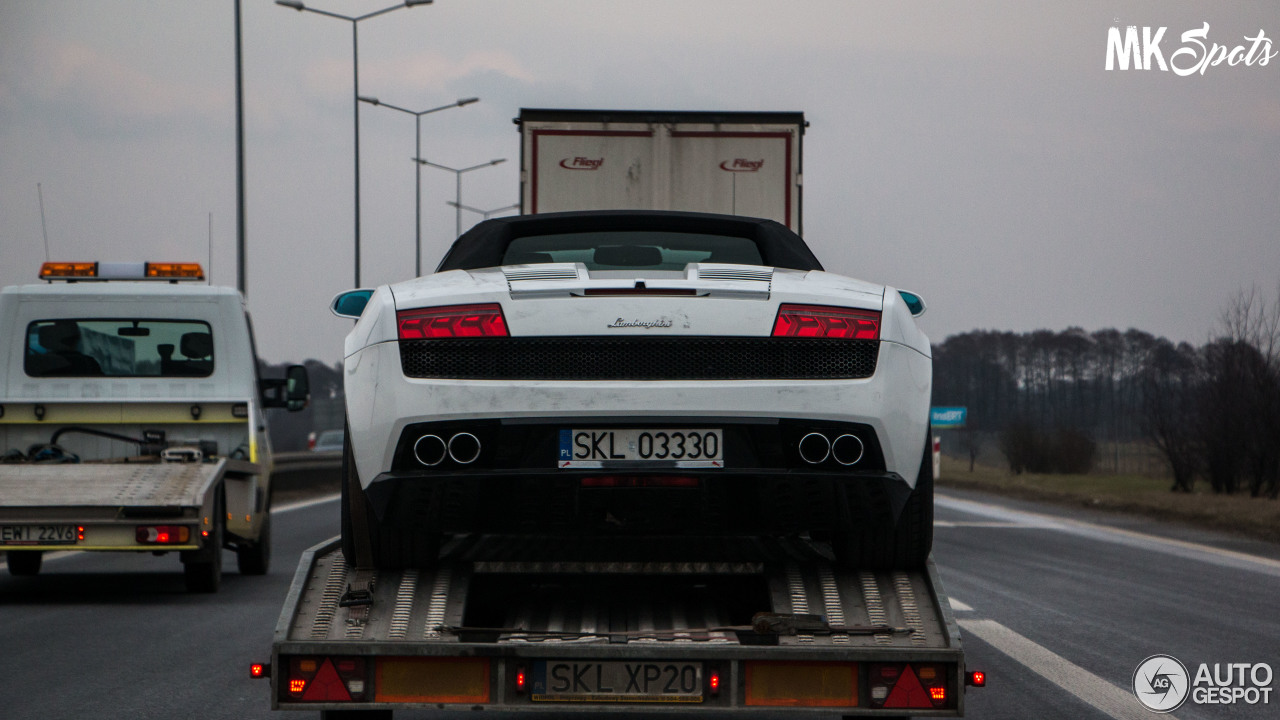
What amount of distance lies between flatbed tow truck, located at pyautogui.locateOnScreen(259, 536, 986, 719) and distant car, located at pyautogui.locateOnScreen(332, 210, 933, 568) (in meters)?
0.24

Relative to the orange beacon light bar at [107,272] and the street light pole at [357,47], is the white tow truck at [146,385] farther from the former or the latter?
the street light pole at [357,47]

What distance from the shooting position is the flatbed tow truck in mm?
4066

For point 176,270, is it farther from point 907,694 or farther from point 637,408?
point 907,694

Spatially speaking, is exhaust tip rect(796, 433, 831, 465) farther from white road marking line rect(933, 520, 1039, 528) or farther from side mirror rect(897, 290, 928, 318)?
white road marking line rect(933, 520, 1039, 528)

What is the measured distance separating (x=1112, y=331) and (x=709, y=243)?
65.7 meters

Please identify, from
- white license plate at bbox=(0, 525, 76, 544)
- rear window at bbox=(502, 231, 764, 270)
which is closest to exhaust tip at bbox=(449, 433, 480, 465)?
rear window at bbox=(502, 231, 764, 270)

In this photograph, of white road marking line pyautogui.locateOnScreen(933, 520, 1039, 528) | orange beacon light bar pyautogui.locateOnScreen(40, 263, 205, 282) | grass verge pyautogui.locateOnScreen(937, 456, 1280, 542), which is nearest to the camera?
orange beacon light bar pyautogui.locateOnScreen(40, 263, 205, 282)

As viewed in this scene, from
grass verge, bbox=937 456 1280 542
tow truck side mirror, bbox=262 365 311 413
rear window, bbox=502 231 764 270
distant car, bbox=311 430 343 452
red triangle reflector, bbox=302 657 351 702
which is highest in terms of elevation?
rear window, bbox=502 231 764 270

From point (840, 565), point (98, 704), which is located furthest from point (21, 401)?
point (840, 565)

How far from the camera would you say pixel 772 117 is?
13406 millimetres

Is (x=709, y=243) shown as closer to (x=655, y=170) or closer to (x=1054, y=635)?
(x=1054, y=635)

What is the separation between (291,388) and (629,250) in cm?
762

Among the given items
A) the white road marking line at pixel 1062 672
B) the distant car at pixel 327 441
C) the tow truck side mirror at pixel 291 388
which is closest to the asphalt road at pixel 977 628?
the white road marking line at pixel 1062 672

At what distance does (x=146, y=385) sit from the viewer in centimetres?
1173
